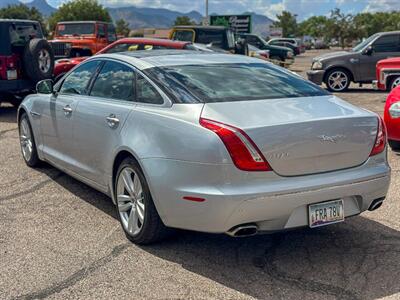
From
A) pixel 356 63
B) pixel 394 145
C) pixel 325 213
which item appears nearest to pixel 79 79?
pixel 325 213

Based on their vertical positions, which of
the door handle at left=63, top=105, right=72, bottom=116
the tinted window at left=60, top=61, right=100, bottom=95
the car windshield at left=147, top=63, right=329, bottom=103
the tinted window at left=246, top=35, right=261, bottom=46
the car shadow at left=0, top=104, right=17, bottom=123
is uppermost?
the car windshield at left=147, top=63, right=329, bottom=103

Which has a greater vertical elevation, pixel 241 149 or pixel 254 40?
pixel 241 149

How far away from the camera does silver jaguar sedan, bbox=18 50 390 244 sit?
11.4 ft

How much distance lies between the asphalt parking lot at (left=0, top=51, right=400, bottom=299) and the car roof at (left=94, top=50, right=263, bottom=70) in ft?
4.72

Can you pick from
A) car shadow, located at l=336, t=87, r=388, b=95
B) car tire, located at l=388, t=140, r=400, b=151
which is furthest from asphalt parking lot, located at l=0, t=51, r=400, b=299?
car shadow, located at l=336, t=87, r=388, b=95

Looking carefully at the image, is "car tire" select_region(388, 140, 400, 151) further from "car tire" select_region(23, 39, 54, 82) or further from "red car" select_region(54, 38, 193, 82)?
"car tire" select_region(23, 39, 54, 82)

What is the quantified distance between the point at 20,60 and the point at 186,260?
8.14 m

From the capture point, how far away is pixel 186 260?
156 inches

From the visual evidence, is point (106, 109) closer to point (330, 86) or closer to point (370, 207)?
point (370, 207)

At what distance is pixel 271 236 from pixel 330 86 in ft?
38.8

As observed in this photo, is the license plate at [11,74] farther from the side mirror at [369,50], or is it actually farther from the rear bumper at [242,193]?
the side mirror at [369,50]

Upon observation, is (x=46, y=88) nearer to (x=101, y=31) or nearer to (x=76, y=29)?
(x=76, y=29)

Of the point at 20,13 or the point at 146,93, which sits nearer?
the point at 146,93

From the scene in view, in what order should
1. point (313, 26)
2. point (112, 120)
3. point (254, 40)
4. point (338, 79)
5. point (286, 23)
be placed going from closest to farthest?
1. point (112, 120)
2. point (338, 79)
3. point (254, 40)
4. point (286, 23)
5. point (313, 26)
